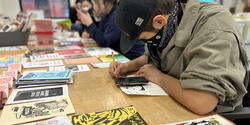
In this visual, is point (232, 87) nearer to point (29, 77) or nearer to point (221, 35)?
point (221, 35)

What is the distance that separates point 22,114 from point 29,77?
0.33 metres

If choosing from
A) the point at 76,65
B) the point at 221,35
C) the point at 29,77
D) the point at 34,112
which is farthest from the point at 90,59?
the point at 221,35

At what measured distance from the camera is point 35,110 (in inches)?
25.4

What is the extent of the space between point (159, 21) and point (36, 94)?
1.99 ft

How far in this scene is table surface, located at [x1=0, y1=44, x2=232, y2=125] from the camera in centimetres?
61

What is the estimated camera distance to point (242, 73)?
63cm

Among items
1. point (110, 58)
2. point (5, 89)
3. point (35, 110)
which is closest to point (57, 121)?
point (35, 110)

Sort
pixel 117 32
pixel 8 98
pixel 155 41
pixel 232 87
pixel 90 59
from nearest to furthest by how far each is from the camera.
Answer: pixel 232 87
pixel 8 98
pixel 155 41
pixel 90 59
pixel 117 32

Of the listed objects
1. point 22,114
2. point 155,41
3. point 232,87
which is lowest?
point 22,114

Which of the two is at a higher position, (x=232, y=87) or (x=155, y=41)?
(x=155, y=41)

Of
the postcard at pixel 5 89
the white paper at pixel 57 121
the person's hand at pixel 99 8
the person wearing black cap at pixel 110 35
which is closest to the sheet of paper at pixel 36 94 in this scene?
the postcard at pixel 5 89

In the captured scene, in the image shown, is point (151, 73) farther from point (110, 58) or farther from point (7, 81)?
point (7, 81)

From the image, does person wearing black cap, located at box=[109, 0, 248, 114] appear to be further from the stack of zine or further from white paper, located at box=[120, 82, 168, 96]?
the stack of zine

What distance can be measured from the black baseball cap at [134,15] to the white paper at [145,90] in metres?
0.22
